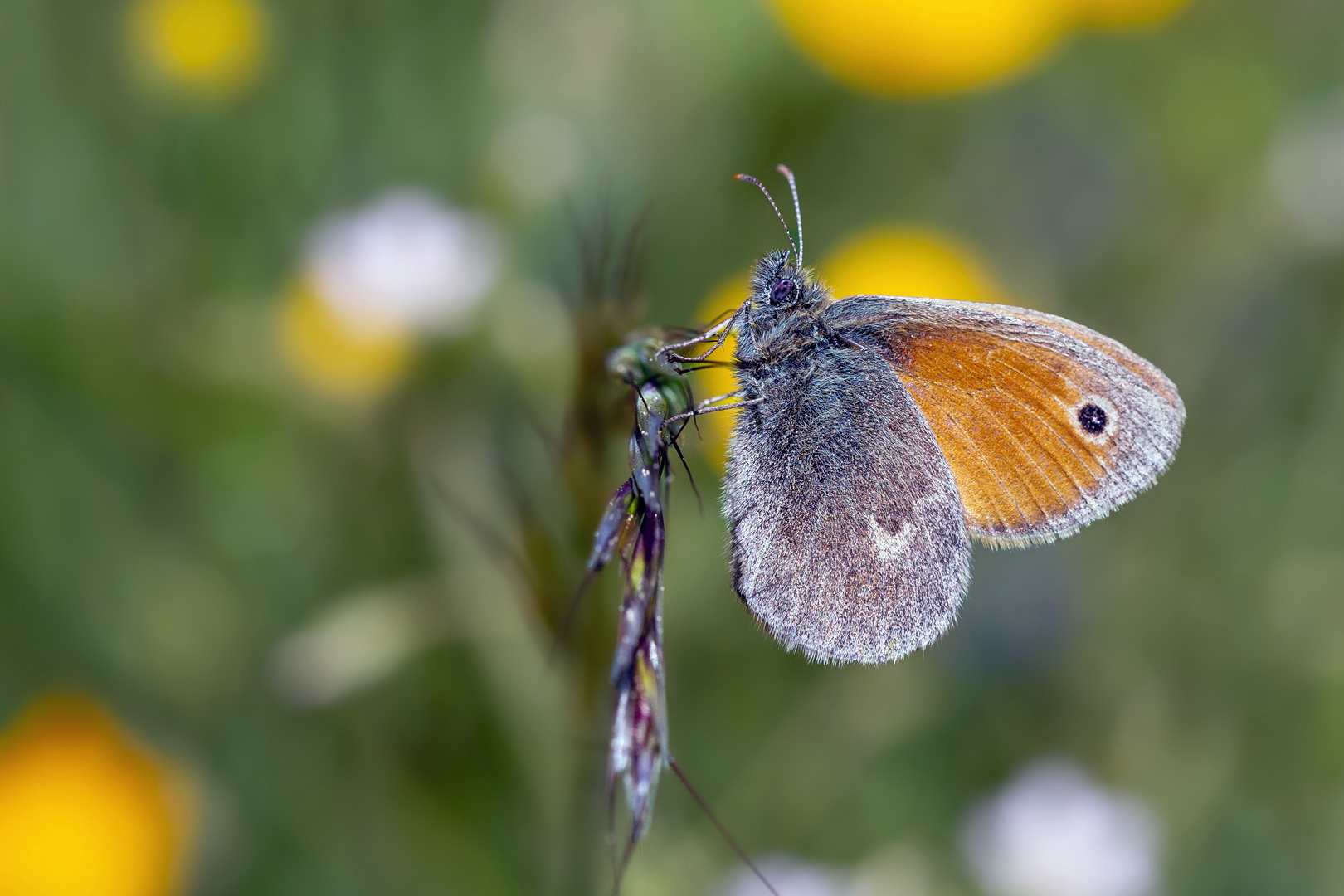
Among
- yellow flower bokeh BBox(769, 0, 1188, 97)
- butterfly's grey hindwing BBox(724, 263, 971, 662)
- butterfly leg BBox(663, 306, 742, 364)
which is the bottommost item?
butterfly's grey hindwing BBox(724, 263, 971, 662)

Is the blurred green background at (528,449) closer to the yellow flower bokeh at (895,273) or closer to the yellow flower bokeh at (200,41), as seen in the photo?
the yellow flower bokeh at (200,41)

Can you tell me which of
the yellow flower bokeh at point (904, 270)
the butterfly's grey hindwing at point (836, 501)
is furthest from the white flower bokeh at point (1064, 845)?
the yellow flower bokeh at point (904, 270)

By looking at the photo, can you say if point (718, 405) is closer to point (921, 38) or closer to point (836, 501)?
point (836, 501)

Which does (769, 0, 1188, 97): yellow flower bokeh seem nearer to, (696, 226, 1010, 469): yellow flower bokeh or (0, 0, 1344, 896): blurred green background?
(0, 0, 1344, 896): blurred green background

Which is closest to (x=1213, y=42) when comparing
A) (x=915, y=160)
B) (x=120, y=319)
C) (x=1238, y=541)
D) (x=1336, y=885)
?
(x=915, y=160)

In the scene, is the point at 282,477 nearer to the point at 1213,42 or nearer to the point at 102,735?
the point at 102,735

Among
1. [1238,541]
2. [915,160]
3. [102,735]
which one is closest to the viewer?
[102,735]

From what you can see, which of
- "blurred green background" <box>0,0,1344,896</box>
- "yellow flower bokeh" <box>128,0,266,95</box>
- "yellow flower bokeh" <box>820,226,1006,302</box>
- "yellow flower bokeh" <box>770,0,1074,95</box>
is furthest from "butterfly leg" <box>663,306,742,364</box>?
"yellow flower bokeh" <box>128,0,266,95</box>
